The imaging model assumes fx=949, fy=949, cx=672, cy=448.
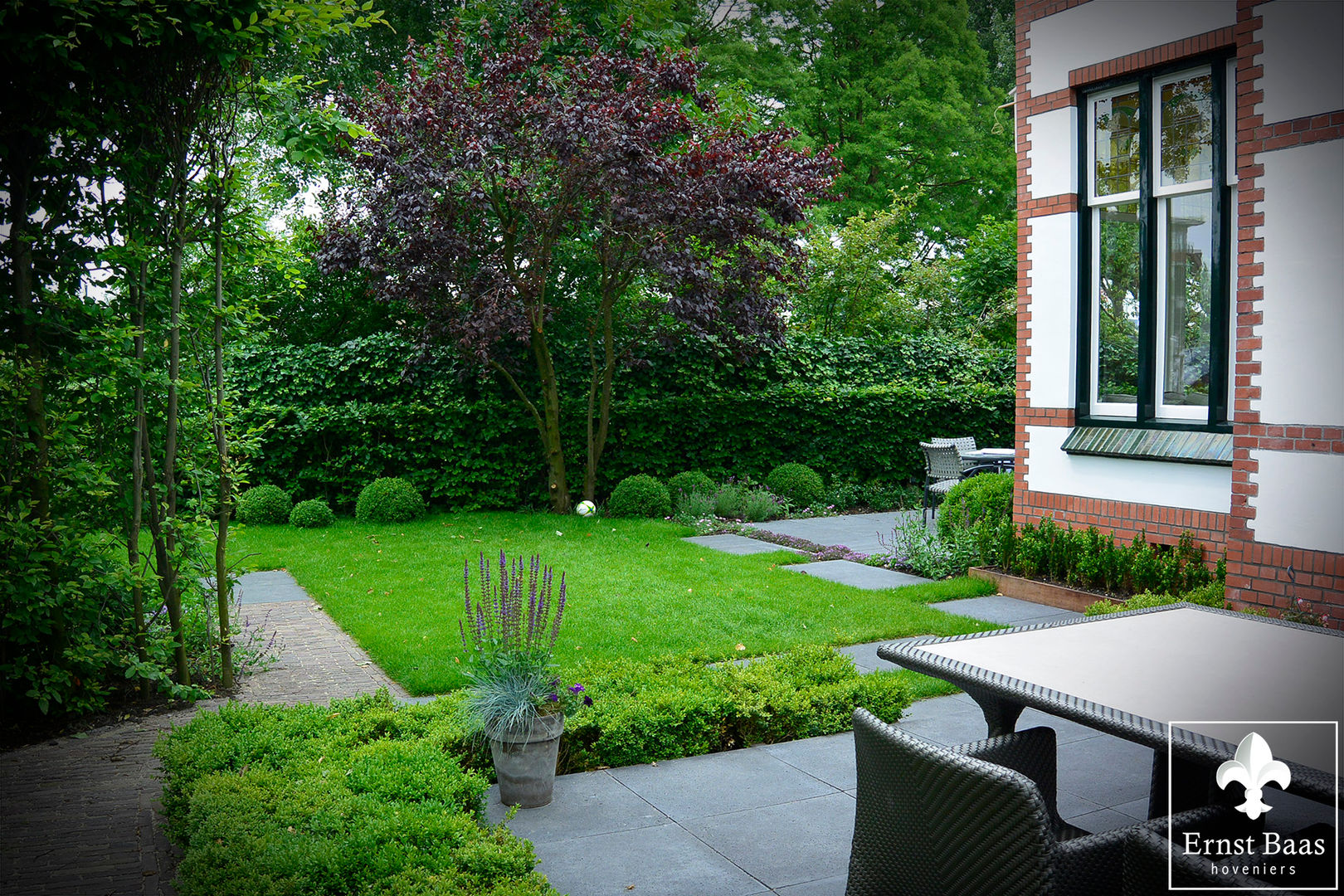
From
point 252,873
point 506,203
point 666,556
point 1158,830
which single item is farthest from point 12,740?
point 506,203

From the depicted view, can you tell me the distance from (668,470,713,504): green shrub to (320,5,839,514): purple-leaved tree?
109cm

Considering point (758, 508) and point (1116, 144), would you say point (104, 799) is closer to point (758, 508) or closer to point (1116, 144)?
point (1116, 144)

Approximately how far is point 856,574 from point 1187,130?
171 inches

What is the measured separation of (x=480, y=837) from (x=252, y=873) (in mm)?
678

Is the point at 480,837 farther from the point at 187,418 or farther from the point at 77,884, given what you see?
the point at 187,418

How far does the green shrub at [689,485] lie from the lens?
41.0ft

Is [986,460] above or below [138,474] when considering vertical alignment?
below

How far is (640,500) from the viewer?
12211mm

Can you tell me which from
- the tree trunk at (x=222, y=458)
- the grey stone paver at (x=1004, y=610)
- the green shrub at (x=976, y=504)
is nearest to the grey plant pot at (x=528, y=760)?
the tree trunk at (x=222, y=458)

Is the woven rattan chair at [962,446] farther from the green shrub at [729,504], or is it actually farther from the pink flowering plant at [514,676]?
the pink flowering plant at [514,676]

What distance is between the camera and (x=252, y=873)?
279 centimetres

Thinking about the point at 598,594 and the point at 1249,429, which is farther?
the point at 598,594

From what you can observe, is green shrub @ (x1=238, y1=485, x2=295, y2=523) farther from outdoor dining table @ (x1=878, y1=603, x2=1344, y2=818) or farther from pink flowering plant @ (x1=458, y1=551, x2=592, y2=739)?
outdoor dining table @ (x1=878, y1=603, x2=1344, y2=818)

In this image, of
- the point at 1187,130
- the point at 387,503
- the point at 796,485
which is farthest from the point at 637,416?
the point at 1187,130
